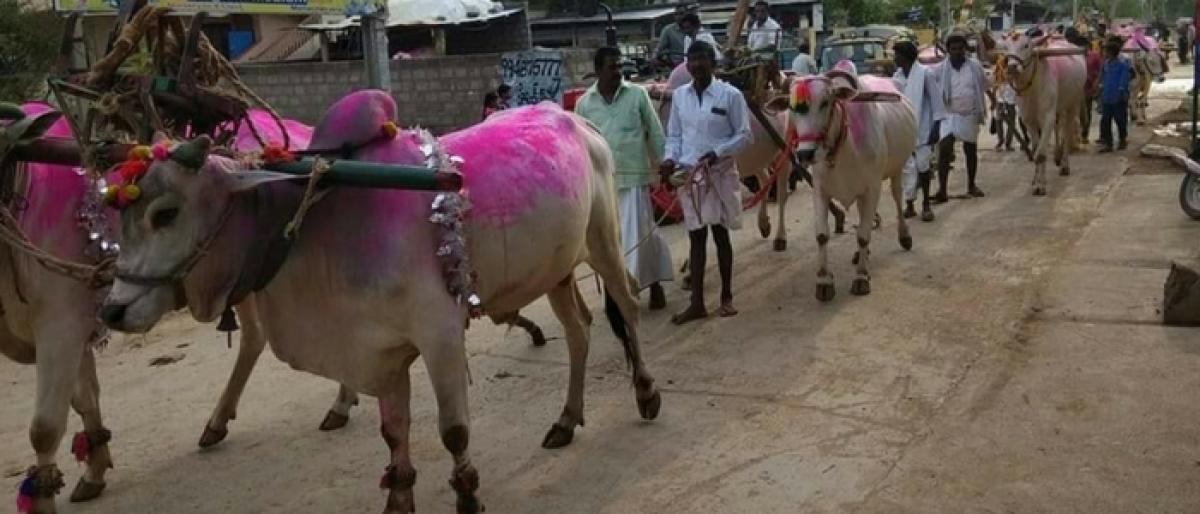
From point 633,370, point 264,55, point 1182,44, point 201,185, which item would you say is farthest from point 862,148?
point 1182,44

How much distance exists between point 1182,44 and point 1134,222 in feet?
93.8

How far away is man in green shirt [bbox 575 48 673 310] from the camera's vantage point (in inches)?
293

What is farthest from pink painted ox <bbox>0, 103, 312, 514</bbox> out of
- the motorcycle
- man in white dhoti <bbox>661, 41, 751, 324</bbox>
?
the motorcycle

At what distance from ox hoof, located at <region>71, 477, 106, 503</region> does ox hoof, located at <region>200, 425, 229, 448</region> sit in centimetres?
63

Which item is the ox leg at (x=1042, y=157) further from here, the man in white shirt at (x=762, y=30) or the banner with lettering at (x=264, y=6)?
the banner with lettering at (x=264, y=6)

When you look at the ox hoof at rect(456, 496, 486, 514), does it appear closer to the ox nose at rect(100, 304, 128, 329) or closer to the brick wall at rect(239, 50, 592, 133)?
the ox nose at rect(100, 304, 128, 329)

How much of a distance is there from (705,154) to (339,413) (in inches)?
116

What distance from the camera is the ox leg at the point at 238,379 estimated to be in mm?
5664

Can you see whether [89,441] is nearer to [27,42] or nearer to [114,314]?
[114,314]

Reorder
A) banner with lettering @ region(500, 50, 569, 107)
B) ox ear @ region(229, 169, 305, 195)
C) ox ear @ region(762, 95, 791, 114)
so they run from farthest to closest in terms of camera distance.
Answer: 1. banner with lettering @ region(500, 50, 569, 107)
2. ox ear @ region(762, 95, 791, 114)
3. ox ear @ region(229, 169, 305, 195)

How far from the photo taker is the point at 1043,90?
42.0 feet

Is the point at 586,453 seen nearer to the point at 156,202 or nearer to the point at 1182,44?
the point at 156,202

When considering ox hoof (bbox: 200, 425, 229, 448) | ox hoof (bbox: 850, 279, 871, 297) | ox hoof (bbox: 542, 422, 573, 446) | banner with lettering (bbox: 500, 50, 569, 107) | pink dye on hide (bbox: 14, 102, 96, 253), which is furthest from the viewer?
banner with lettering (bbox: 500, 50, 569, 107)

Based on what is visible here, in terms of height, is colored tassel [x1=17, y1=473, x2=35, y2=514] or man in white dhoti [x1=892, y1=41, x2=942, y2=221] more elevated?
man in white dhoti [x1=892, y1=41, x2=942, y2=221]
